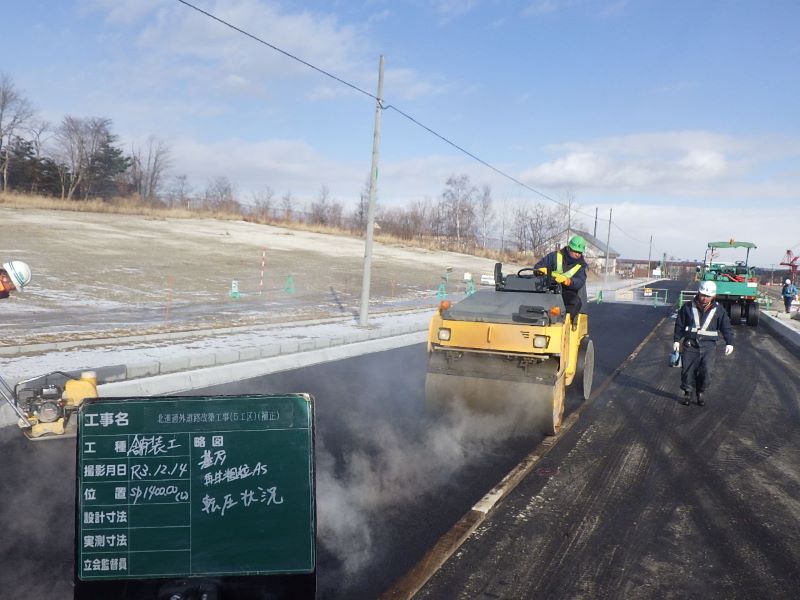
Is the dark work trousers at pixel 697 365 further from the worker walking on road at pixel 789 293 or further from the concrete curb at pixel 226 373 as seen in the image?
the worker walking on road at pixel 789 293

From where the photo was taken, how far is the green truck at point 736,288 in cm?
1909

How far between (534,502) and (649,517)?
2.80 ft

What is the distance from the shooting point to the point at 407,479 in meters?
4.96

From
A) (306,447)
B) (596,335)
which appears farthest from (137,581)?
(596,335)

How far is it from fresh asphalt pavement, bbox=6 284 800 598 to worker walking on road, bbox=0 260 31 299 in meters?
1.51

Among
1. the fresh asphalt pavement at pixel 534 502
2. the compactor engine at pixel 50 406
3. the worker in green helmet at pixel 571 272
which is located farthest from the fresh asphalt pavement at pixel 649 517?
the compactor engine at pixel 50 406

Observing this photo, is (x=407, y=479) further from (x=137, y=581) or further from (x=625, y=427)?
(x=625, y=427)

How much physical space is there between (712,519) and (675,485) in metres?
0.65

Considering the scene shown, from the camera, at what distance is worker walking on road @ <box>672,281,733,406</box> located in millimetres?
7949

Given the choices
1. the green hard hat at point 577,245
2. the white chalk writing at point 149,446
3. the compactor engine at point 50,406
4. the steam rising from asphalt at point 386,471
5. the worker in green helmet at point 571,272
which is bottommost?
the steam rising from asphalt at point 386,471

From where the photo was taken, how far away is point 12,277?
462 centimetres

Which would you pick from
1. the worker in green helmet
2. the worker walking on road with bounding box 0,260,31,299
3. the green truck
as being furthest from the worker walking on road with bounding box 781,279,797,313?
the worker walking on road with bounding box 0,260,31,299

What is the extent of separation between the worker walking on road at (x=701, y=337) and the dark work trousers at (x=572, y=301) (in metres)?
1.96

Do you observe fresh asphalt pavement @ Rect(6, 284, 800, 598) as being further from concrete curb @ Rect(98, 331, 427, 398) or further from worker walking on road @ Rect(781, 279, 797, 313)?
worker walking on road @ Rect(781, 279, 797, 313)
